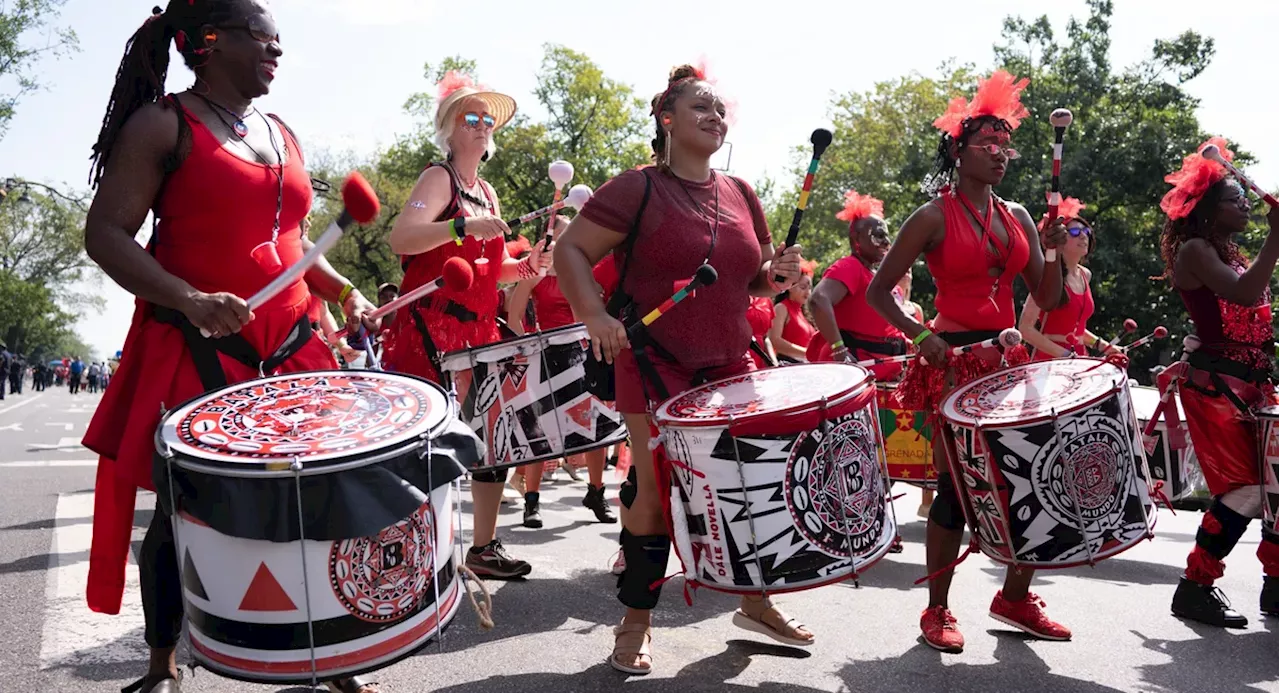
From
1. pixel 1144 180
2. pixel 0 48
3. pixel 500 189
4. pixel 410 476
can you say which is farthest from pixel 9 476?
pixel 500 189

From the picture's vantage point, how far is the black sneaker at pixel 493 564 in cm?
531

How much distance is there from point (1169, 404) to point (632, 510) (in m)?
2.75

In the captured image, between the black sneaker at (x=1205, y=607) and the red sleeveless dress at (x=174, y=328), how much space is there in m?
3.99

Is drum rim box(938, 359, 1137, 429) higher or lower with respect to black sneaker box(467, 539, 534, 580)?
higher

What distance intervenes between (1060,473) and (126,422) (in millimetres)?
2845

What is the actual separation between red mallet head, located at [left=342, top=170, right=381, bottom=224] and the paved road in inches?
65.0

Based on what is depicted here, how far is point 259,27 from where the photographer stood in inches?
122

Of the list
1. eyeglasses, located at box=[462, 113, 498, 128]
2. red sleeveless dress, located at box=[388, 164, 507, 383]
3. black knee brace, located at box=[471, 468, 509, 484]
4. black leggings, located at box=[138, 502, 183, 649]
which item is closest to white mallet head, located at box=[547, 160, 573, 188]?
eyeglasses, located at box=[462, 113, 498, 128]

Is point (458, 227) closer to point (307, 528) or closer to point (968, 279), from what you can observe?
point (968, 279)

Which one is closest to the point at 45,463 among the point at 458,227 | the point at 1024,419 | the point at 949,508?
the point at 458,227

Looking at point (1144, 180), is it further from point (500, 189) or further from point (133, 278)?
point (133, 278)

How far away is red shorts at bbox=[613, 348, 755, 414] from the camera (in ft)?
12.5

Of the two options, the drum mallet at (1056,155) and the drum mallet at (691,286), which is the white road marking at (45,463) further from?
the drum mallet at (1056,155)

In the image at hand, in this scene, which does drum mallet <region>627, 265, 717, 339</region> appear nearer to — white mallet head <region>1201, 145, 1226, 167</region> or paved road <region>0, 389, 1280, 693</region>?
paved road <region>0, 389, 1280, 693</region>
